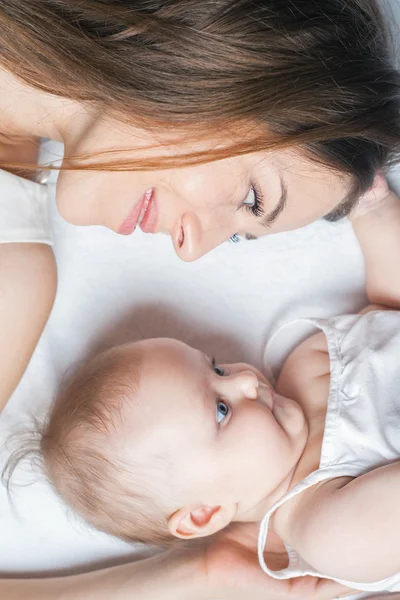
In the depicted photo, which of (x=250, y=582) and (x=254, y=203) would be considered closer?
(x=254, y=203)

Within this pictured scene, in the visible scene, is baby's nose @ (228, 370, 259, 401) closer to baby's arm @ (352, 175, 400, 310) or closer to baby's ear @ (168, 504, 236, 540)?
baby's ear @ (168, 504, 236, 540)

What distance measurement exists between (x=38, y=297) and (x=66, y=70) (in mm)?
512

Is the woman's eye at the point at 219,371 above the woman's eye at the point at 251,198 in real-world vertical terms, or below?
below

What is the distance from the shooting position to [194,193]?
0.95 m

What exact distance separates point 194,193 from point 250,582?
0.79 metres

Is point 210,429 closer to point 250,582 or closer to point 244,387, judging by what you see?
point 244,387

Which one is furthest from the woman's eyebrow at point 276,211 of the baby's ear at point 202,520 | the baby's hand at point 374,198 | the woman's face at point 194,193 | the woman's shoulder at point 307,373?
the baby's ear at point 202,520

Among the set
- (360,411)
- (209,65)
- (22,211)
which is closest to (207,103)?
(209,65)

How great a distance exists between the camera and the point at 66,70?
877 millimetres

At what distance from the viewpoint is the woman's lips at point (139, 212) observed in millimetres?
1001

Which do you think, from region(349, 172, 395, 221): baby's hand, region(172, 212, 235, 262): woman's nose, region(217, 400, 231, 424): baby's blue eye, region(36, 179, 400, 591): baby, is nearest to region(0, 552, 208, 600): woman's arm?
region(36, 179, 400, 591): baby

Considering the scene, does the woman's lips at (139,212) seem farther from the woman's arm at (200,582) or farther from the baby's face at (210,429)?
the woman's arm at (200,582)

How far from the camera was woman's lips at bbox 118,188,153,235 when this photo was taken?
39.4 inches

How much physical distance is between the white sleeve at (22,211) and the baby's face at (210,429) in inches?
11.8
